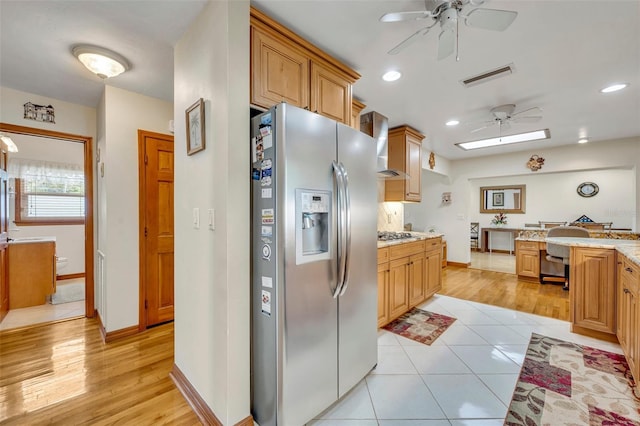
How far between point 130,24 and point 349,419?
2.91m

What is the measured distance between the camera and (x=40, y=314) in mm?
3285

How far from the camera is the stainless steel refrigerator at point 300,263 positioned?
1410mm

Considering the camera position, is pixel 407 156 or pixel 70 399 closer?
Result: pixel 70 399

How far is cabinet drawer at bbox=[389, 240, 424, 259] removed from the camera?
2834 mm


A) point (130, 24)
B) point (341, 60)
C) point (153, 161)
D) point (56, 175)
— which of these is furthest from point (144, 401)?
point (56, 175)

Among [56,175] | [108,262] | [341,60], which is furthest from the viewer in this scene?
[56,175]

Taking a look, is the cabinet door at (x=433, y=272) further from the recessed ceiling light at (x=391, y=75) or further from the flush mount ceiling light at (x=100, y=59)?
the flush mount ceiling light at (x=100, y=59)

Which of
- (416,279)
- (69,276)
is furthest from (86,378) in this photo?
(69,276)

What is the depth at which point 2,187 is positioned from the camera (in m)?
3.09

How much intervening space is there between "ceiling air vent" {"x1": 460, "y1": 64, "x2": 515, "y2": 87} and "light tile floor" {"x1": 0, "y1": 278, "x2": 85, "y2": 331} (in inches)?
201

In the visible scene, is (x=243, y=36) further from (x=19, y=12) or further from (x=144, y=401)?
(x=144, y=401)

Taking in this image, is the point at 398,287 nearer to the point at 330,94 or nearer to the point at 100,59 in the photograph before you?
the point at 330,94

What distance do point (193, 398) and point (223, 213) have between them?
1295mm

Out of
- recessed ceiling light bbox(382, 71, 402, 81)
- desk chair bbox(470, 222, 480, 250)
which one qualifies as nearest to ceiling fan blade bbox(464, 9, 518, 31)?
recessed ceiling light bbox(382, 71, 402, 81)
